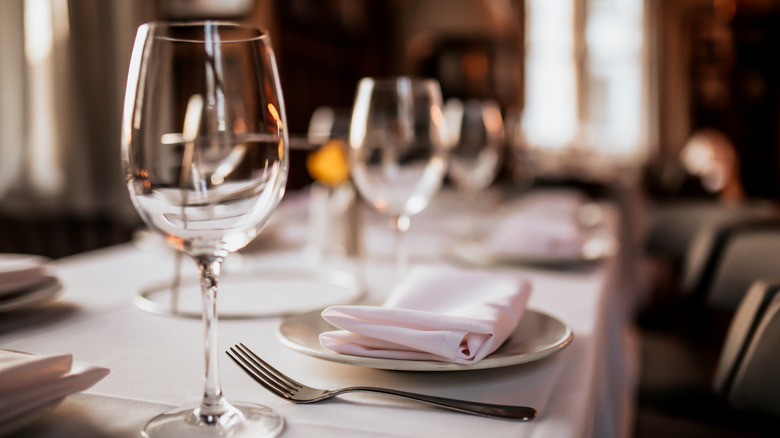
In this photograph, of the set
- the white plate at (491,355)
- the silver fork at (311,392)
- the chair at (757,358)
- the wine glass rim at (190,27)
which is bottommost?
the chair at (757,358)

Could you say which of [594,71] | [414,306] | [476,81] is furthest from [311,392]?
[594,71]

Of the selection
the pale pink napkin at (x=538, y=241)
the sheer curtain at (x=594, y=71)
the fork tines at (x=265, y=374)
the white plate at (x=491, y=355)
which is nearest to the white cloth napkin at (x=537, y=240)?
the pale pink napkin at (x=538, y=241)

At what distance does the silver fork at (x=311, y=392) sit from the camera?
46 centimetres

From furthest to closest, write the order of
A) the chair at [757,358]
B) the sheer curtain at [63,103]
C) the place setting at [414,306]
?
the sheer curtain at [63,103]
the chair at [757,358]
the place setting at [414,306]

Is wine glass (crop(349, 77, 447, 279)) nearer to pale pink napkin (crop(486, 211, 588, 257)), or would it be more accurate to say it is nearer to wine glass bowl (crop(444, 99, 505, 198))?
pale pink napkin (crop(486, 211, 588, 257))

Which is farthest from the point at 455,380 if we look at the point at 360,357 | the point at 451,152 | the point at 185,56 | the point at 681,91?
the point at 681,91

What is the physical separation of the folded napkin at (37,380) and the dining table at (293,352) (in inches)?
0.6

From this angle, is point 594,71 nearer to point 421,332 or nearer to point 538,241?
point 538,241

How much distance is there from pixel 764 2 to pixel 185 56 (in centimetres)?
1032

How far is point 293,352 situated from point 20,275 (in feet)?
1.16

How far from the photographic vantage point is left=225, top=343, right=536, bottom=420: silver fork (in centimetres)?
46

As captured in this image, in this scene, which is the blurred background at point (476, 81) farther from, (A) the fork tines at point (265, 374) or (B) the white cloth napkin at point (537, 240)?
(A) the fork tines at point (265, 374)

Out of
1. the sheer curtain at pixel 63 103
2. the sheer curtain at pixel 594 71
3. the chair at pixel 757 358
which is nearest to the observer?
the chair at pixel 757 358

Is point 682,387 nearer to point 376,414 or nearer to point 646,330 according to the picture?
point 646,330
